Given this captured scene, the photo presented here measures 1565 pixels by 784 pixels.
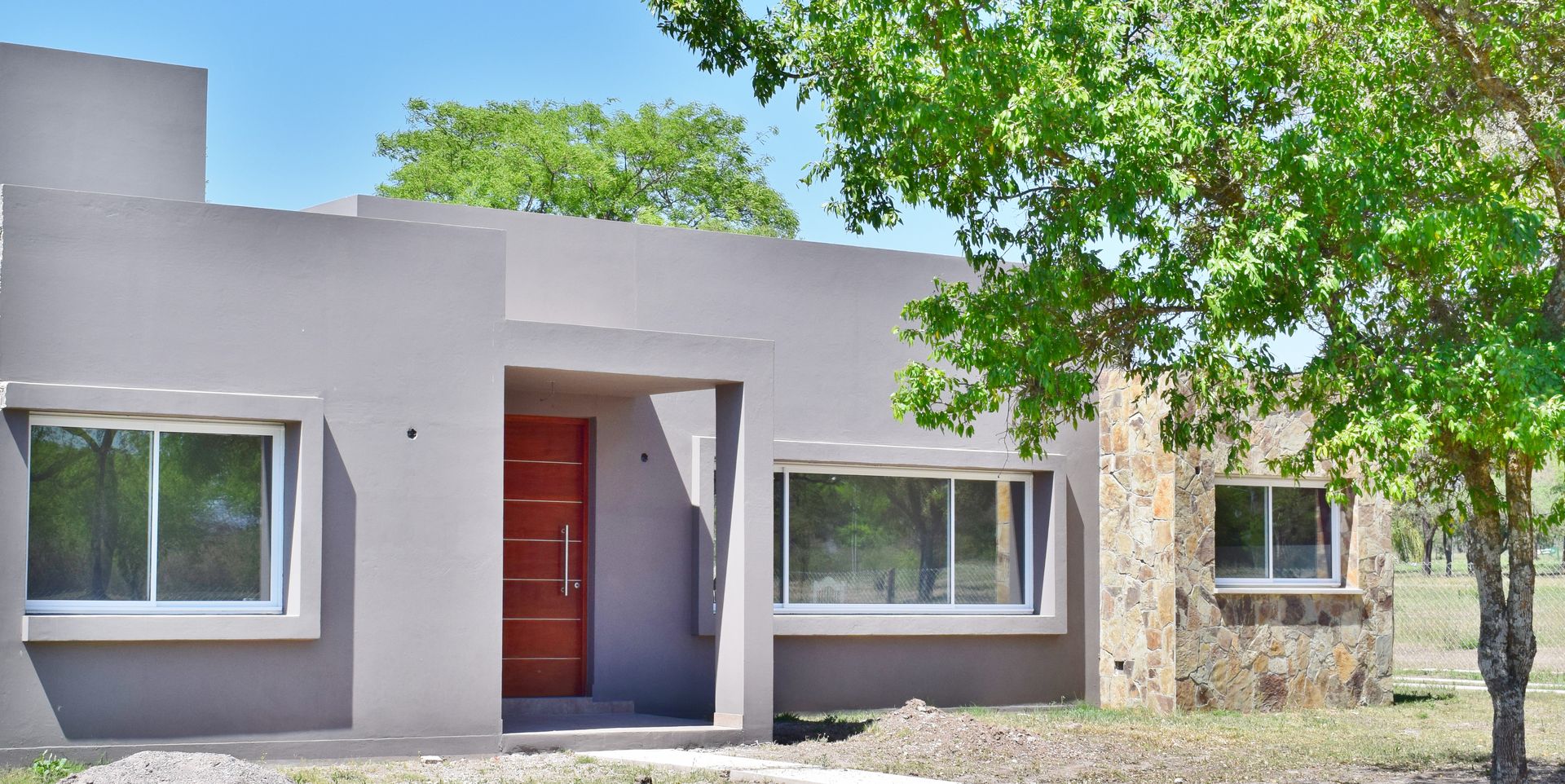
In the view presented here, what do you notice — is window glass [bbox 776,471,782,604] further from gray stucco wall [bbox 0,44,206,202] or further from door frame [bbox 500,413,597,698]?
gray stucco wall [bbox 0,44,206,202]

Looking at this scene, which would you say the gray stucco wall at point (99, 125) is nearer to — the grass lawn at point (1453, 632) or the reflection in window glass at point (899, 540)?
the reflection in window glass at point (899, 540)

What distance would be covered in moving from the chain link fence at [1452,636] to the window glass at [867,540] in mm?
7160

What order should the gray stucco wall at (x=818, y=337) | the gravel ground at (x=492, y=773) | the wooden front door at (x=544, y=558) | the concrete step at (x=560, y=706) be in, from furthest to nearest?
1. the gray stucco wall at (x=818, y=337)
2. the wooden front door at (x=544, y=558)
3. the concrete step at (x=560, y=706)
4. the gravel ground at (x=492, y=773)

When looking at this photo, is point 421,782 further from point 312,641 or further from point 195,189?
point 195,189

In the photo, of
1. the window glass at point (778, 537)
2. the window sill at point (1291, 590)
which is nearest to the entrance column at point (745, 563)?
the window glass at point (778, 537)

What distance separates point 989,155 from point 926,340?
5.66ft

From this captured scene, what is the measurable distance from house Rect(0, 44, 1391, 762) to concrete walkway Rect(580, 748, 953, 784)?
450mm

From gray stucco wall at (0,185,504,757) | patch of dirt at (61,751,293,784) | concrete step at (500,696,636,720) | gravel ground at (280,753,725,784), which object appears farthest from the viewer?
concrete step at (500,696,636,720)

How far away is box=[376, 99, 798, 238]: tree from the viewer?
36.1 metres

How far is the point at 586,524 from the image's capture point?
45.2 feet

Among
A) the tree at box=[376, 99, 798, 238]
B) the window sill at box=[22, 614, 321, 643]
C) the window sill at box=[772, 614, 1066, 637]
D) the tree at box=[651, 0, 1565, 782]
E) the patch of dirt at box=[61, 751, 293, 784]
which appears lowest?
the patch of dirt at box=[61, 751, 293, 784]

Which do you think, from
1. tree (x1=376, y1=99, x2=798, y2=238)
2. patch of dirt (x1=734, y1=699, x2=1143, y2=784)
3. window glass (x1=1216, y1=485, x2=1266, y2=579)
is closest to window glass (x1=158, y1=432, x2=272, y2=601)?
patch of dirt (x1=734, y1=699, x2=1143, y2=784)

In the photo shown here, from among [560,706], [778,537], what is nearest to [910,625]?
[778,537]

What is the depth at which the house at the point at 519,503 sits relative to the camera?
1021cm
